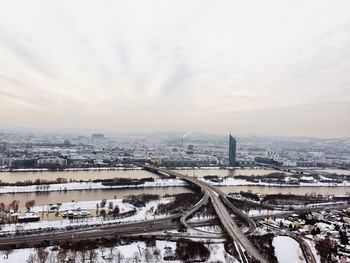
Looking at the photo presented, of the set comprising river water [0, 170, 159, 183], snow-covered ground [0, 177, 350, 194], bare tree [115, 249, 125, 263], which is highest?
river water [0, 170, 159, 183]

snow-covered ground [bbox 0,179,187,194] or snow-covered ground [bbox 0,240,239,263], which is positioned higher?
snow-covered ground [bbox 0,179,187,194]

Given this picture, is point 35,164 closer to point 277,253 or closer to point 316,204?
point 316,204

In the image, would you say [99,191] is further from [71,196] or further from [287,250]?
[287,250]

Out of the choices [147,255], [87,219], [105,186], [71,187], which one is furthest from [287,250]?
[71,187]

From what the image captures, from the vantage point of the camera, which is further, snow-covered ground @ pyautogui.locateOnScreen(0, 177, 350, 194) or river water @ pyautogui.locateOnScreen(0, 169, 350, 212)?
snow-covered ground @ pyautogui.locateOnScreen(0, 177, 350, 194)

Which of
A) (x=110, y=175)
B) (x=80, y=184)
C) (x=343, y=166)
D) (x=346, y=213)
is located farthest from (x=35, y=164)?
(x=343, y=166)

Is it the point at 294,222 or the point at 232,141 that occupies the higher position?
the point at 232,141

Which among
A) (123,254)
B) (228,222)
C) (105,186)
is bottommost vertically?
(123,254)

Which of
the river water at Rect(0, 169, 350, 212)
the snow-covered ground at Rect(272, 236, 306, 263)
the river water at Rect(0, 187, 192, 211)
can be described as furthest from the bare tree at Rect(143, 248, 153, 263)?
the river water at Rect(0, 169, 350, 212)

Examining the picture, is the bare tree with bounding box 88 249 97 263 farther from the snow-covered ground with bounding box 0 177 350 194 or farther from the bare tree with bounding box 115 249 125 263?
the snow-covered ground with bounding box 0 177 350 194
